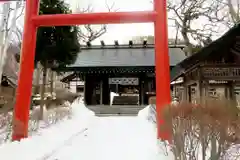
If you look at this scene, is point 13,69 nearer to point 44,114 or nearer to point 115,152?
point 44,114

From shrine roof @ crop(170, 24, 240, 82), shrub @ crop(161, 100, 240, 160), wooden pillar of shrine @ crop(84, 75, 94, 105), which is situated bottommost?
shrub @ crop(161, 100, 240, 160)

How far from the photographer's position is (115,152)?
18.1 ft

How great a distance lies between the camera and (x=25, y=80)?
19.8 feet

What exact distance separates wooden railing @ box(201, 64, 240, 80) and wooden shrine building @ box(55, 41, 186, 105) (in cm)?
777

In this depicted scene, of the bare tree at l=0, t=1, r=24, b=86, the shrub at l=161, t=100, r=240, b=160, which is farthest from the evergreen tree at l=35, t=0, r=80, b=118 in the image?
the shrub at l=161, t=100, r=240, b=160

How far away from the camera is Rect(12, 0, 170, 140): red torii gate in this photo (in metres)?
5.70

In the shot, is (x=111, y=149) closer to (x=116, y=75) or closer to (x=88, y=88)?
(x=116, y=75)

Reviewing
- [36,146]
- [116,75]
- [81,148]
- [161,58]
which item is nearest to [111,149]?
[81,148]

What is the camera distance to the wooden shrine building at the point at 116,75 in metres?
16.7

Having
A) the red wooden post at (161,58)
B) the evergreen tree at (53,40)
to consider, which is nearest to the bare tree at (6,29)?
the evergreen tree at (53,40)

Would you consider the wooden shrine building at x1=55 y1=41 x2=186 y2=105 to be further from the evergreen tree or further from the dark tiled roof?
the evergreen tree

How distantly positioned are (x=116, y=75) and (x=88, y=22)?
37.5 ft

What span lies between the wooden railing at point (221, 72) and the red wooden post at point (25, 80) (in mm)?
5656

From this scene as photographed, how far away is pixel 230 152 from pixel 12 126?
475 centimetres
